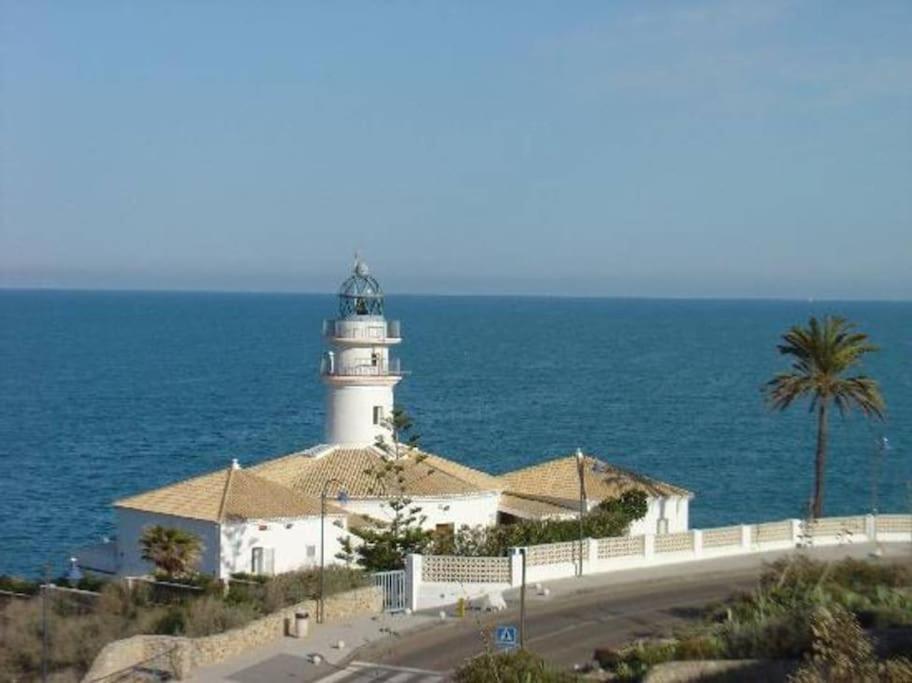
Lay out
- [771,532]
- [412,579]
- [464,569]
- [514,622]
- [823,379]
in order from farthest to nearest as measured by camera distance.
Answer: [823,379]
[771,532]
[464,569]
[412,579]
[514,622]

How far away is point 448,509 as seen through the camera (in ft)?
133

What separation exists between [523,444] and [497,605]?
52406mm

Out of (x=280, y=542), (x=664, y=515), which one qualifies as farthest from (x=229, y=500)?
(x=664, y=515)

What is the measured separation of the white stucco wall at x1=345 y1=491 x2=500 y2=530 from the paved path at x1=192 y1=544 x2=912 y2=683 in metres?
6.13

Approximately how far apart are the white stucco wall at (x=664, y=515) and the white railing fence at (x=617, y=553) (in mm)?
2611

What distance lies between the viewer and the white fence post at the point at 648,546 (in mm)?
37469

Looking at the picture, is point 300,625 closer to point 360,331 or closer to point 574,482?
point 574,482

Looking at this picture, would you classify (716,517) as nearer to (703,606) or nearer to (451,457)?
(451,457)

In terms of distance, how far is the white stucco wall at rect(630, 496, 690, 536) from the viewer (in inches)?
1631

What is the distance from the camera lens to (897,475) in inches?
2726

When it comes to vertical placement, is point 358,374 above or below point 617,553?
above

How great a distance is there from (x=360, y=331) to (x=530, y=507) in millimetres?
7752

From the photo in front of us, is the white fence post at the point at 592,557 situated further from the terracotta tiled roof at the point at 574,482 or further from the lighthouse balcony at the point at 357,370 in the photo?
the lighthouse balcony at the point at 357,370

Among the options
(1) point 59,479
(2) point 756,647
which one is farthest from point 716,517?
(2) point 756,647
